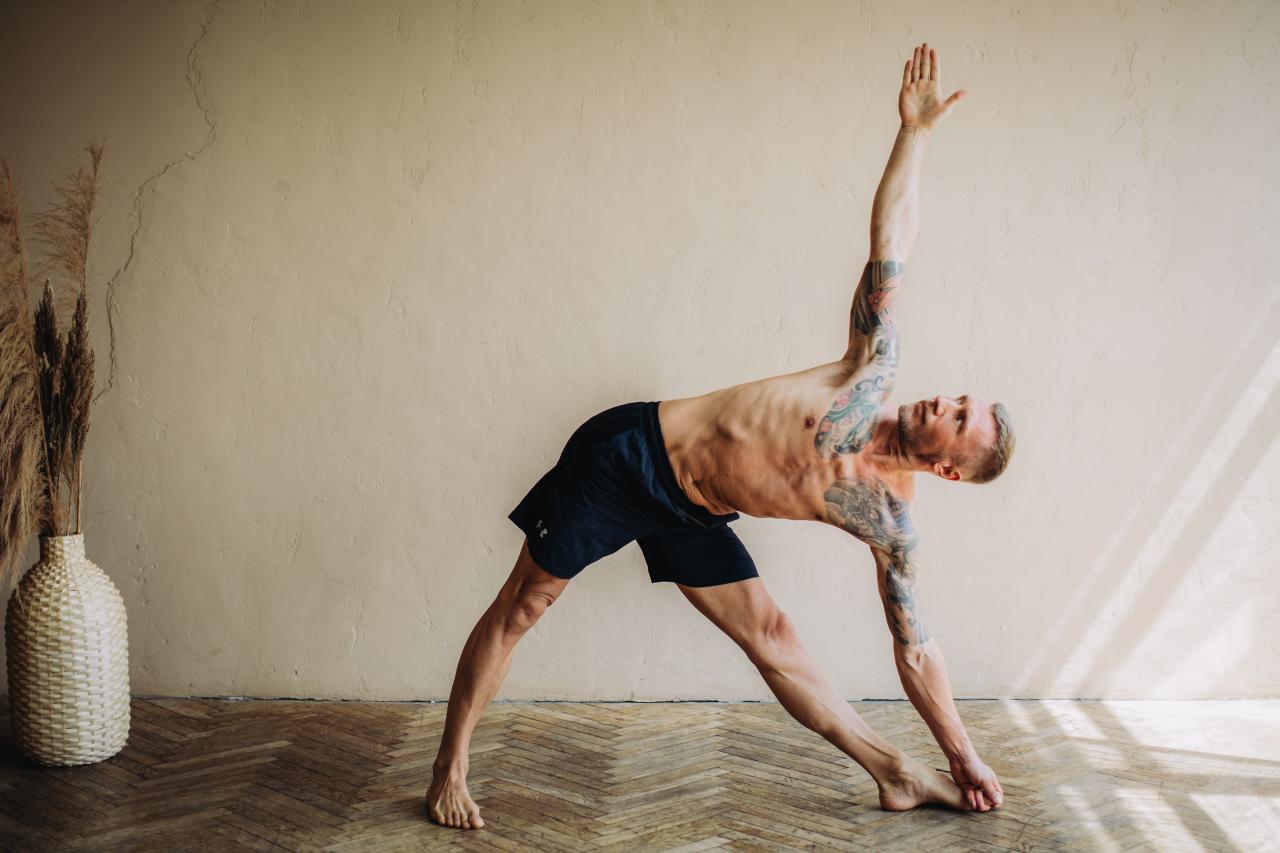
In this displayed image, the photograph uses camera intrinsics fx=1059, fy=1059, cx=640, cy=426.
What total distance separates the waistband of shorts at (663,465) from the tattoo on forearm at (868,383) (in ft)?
1.11

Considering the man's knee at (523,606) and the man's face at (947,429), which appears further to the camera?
the man's knee at (523,606)

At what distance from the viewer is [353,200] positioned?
332 centimetres

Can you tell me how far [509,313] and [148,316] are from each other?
3.72 ft

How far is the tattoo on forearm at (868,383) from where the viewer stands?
237 centimetres

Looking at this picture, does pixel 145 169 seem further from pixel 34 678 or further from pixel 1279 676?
pixel 1279 676

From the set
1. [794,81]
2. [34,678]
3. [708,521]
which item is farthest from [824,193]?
[34,678]

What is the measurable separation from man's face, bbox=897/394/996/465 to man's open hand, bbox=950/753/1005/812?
74 centimetres

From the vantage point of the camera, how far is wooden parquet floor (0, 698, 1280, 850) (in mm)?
2430

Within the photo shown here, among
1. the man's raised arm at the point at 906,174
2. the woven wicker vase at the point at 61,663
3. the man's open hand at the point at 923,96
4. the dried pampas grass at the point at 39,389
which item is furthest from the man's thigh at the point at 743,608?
the dried pampas grass at the point at 39,389

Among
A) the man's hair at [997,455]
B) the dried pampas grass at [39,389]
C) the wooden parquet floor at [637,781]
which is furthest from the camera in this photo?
the dried pampas grass at [39,389]

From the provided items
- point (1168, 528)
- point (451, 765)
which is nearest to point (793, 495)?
point (451, 765)

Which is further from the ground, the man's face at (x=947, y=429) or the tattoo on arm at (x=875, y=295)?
the tattoo on arm at (x=875, y=295)

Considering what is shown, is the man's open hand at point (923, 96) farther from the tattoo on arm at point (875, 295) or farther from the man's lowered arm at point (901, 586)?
the man's lowered arm at point (901, 586)

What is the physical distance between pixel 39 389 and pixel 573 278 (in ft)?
5.02
